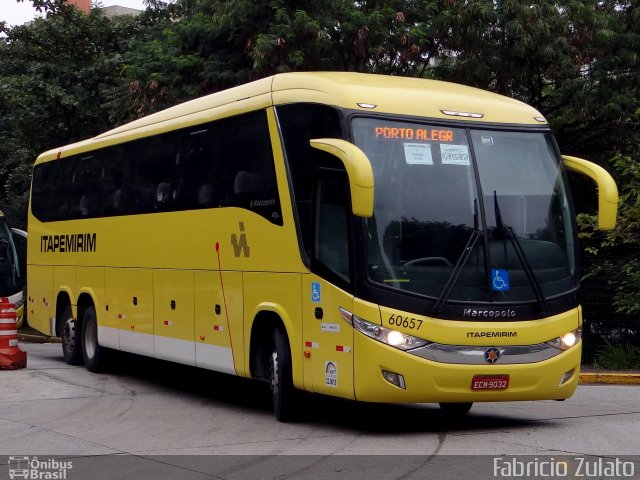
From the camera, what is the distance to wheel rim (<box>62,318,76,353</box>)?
63.4 ft

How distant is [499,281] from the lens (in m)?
10.8

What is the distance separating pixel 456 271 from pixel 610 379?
25.6 feet

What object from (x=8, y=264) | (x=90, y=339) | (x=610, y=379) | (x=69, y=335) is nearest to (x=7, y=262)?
(x=8, y=264)

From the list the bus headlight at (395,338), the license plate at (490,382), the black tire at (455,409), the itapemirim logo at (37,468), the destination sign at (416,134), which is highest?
the destination sign at (416,134)

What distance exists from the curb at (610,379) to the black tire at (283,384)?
7120 mm

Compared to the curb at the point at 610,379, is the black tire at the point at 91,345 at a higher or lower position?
higher

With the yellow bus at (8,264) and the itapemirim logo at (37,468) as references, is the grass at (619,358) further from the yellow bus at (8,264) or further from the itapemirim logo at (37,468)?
the yellow bus at (8,264)

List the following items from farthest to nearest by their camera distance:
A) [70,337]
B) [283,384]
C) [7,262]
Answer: [7,262] → [70,337] → [283,384]

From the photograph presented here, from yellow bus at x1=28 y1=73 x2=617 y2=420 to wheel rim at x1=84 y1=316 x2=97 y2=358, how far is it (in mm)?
5075

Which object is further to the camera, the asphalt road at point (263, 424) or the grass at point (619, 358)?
the grass at point (619, 358)

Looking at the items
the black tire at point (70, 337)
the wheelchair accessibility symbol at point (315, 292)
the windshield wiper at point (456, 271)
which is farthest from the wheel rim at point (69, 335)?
the windshield wiper at point (456, 271)

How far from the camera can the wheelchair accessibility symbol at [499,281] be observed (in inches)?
423

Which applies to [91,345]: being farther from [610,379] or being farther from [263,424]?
[610,379]

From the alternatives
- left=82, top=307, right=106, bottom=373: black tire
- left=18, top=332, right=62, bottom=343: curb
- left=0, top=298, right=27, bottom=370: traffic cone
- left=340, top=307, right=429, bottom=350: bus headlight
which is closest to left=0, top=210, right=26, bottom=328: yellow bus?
left=18, top=332, right=62, bottom=343: curb
